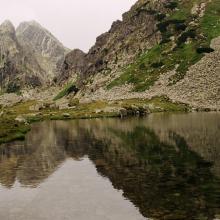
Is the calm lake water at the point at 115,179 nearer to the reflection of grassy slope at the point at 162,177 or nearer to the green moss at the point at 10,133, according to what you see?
the reflection of grassy slope at the point at 162,177

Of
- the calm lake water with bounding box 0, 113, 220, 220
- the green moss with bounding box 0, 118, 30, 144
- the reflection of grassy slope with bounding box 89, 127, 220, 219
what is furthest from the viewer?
the green moss with bounding box 0, 118, 30, 144

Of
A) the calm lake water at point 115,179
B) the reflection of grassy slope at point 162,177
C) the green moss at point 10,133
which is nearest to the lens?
the reflection of grassy slope at point 162,177

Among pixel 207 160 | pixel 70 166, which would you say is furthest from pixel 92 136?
pixel 207 160

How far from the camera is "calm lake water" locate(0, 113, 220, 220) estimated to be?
31.6 m

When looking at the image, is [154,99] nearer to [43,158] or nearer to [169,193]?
[43,158]

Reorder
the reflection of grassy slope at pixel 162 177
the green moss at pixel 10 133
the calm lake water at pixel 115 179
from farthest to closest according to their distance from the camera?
1. the green moss at pixel 10 133
2. the calm lake water at pixel 115 179
3. the reflection of grassy slope at pixel 162 177

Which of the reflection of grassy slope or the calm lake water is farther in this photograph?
the calm lake water

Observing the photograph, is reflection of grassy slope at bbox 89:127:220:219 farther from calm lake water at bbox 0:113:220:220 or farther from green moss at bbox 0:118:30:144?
green moss at bbox 0:118:30:144

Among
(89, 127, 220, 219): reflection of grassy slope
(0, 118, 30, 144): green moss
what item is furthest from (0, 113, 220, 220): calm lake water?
(0, 118, 30, 144): green moss

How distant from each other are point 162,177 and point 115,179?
467cm

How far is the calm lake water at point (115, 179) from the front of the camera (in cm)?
3157

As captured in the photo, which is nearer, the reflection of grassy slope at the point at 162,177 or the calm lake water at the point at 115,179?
the reflection of grassy slope at the point at 162,177

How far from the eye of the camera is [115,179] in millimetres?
43281

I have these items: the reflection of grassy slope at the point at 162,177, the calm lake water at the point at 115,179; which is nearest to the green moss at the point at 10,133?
the calm lake water at the point at 115,179
